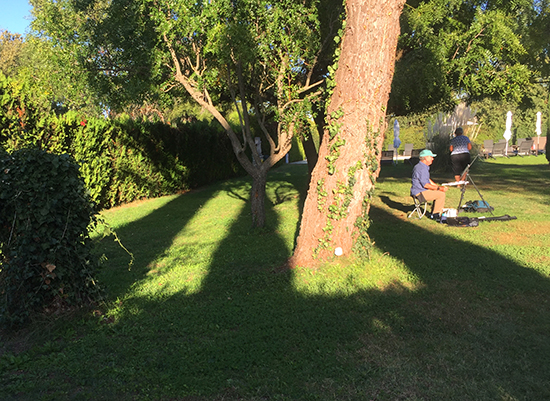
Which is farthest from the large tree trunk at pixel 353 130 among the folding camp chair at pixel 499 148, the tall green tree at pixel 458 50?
the folding camp chair at pixel 499 148

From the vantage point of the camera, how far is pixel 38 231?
3.95 meters

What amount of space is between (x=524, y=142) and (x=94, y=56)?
91.0 feet

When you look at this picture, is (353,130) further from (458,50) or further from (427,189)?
(458,50)

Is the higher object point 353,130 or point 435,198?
point 353,130

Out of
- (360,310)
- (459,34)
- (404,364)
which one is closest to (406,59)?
(459,34)

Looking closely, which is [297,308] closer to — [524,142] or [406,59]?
[406,59]

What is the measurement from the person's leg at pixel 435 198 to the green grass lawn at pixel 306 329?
1.37 m

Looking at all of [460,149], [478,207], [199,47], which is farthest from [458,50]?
[199,47]

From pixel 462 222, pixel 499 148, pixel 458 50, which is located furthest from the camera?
pixel 499 148

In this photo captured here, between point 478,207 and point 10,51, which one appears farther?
point 10,51

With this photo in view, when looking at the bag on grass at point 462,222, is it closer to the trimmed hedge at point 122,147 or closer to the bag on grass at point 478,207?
the bag on grass at point 478,207

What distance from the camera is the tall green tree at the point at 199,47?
25.0 feet

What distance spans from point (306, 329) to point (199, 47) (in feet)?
21.2

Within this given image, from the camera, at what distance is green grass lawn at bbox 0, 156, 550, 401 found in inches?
121
